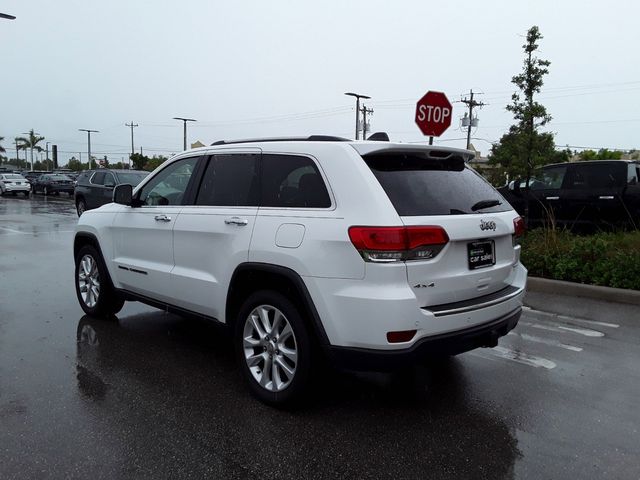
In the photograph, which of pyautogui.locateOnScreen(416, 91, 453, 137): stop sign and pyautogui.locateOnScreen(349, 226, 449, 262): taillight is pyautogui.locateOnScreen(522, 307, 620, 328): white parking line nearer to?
pyautogui.locateOnScreen(349, 226, 449, 262): taillight

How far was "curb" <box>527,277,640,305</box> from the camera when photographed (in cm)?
696

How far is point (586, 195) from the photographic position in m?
10.8

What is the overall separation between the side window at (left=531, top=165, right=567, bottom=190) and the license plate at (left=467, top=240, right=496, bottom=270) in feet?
27.8

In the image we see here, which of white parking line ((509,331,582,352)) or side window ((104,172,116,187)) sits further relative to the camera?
side window ((104,172,116,187))

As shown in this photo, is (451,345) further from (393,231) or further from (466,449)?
(393,231)

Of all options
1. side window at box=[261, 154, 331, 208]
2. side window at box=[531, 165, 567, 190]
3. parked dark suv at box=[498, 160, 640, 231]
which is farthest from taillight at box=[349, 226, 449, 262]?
side window at box=[531, 165, 567, 190]

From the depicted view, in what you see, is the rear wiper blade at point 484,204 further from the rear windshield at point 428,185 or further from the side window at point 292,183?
the side window at point 292,183

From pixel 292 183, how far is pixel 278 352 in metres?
1.16

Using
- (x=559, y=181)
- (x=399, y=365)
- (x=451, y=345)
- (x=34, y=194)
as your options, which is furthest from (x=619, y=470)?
(x=34, y=194)

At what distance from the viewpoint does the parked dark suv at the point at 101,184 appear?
57.3 ft

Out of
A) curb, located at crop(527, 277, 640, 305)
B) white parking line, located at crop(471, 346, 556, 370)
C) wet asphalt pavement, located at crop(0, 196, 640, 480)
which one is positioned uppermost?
curb, located at crop(527, 277, 640, 305)

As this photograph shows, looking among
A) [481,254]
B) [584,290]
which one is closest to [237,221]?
[481,254]

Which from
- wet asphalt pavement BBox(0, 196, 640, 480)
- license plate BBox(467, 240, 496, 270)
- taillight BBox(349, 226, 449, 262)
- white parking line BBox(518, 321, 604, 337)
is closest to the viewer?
wet asphalt pavement BBox(0, 196, 640, 480)

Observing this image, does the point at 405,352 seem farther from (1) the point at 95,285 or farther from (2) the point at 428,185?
(1) the point at 95,285
